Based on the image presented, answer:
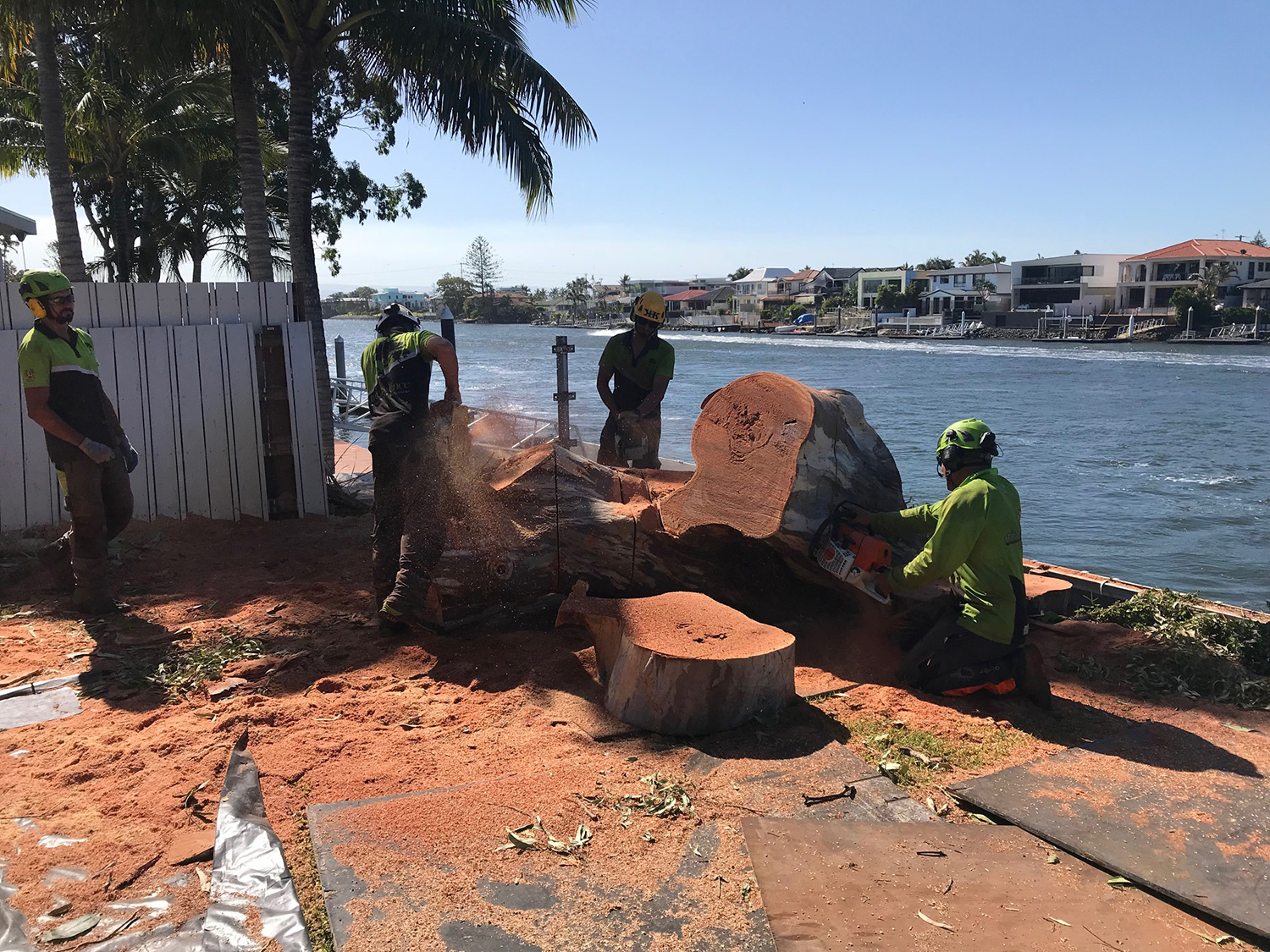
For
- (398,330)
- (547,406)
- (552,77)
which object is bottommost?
(547,406)

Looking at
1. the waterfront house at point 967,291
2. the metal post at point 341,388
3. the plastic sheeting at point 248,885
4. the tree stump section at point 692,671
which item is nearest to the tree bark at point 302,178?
the tree stump section at point 692,671

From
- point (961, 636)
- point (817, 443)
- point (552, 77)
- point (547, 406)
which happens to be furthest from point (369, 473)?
point (547, 406)

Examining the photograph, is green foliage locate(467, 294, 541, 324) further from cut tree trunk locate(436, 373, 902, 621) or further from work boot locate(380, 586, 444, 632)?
work boot locate(380, 586, 444, 632)

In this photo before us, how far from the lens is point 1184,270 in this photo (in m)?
71.9

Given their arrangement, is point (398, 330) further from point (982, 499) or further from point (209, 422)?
point (982, 499)

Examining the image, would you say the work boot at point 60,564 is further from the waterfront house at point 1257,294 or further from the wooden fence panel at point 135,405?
the waterfront house at point 1257,294

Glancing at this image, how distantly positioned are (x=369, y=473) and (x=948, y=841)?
841cm

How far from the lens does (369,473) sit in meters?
10.3

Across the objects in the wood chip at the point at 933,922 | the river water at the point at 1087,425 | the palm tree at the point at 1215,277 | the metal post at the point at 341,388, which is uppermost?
the palm tree at the point at 1215,277

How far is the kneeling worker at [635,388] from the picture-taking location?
7.28 m

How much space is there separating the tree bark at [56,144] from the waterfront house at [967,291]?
83.4 m

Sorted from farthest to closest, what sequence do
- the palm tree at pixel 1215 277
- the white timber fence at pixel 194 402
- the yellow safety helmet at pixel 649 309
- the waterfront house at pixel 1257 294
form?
the palm tree at pixel 1215 277, the waterfront house at pixel 1257 294, the yellow safety helmet at pixel 649 309, the white timber fence at pixel 194 402

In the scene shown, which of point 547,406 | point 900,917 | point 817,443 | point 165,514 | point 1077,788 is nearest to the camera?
point 900,917

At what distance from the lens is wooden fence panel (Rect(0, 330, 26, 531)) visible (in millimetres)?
6688
